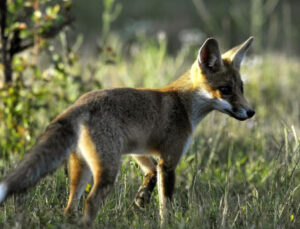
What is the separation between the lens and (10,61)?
669 centimetres

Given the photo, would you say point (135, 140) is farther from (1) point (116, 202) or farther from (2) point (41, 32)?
(2) point (41, 32)

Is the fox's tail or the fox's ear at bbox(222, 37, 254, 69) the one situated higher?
the fox's ear at bbox(222, 37, 254, 69)

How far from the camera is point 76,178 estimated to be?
4.48 m

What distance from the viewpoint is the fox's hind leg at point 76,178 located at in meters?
4.43

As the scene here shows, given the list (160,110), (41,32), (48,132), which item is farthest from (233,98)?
(41,32)

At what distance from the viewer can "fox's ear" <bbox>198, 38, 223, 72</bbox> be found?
501cm

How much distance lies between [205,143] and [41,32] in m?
2.71

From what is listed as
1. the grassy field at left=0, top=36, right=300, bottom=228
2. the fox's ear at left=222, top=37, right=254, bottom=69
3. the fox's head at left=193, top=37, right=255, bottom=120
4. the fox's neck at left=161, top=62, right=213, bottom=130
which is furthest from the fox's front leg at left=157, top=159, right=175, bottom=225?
the fox's ear at left=222, top=37, right=254, bottom=69

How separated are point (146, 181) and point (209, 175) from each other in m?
1.09

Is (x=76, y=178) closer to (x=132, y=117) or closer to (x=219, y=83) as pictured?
(x=132, y=117)

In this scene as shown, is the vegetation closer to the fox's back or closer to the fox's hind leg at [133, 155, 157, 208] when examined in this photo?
the fox's hind leg at [133, 155, 157, 208]

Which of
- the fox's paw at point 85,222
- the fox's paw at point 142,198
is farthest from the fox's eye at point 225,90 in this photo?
the fox's paw at point 85,222

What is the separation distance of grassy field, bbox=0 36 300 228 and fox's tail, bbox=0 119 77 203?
333 millimetres

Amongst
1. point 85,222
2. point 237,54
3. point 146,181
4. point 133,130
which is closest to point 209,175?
point 146,181
